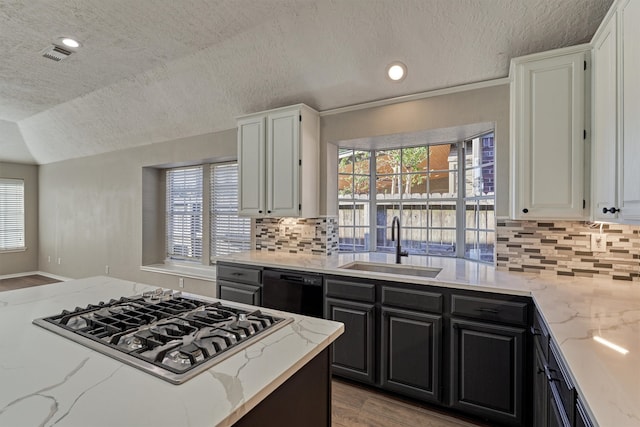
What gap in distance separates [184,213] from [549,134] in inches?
187

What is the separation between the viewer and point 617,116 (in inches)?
62.8

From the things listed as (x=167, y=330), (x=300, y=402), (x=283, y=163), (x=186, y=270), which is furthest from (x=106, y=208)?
(x=300, y=402)

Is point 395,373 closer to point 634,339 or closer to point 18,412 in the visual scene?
point 634,339

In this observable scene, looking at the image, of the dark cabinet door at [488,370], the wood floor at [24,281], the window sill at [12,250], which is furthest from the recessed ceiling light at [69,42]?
the window sill at [12,250]

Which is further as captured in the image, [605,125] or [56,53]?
[56,53]

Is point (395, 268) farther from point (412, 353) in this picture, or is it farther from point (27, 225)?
point (27, 225)

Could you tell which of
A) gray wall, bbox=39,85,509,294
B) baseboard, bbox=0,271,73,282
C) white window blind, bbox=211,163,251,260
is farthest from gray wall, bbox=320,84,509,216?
baseboard, bbox=0,271,73,282

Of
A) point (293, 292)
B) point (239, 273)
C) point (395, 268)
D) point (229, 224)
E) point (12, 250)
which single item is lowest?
point (12, 250)

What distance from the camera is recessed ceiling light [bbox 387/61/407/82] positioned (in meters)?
2.56

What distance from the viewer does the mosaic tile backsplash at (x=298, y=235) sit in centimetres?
344

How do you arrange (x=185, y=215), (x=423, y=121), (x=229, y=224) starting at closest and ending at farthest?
(x=423, y=121)
(x=229, y=224)
(x=185, y=215)

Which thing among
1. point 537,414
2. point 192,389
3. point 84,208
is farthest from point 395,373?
point 84,208

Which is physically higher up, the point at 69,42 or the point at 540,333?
the point at 69,42

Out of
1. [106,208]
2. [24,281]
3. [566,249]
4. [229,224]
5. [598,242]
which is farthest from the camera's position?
[24,281]
